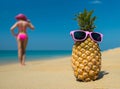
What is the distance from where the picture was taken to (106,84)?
8.50 metres

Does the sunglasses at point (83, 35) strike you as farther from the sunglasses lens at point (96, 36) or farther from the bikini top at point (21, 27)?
the bikini top at point (21, 27)

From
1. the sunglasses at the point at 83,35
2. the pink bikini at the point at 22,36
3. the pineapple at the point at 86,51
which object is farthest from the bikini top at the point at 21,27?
the pineapple at the point at 86,51

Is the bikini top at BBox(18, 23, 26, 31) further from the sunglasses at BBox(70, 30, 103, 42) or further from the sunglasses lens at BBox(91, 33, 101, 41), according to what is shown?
the sunglasses lens at BBox(91, 33, 101, 41)

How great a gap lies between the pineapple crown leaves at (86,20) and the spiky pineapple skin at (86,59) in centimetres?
34

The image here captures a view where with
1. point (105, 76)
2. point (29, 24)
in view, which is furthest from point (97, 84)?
point (29, 24)

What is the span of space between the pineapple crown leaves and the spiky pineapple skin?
13.6 inches

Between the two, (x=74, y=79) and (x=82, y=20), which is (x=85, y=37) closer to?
(x=82, y=20)

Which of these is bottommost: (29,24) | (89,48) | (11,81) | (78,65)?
(11,81)

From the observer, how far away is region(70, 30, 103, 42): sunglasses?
7947 millimetres

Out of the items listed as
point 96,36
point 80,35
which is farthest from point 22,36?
point 80,35

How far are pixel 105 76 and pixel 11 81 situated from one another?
3111 mm

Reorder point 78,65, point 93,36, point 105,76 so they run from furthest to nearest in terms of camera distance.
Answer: point 105,76, point 78,65, point 93,36

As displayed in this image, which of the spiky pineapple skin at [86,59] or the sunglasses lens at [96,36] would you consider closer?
the sunglasses lens at [96,36]

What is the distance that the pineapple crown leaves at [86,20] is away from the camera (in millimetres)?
8344
